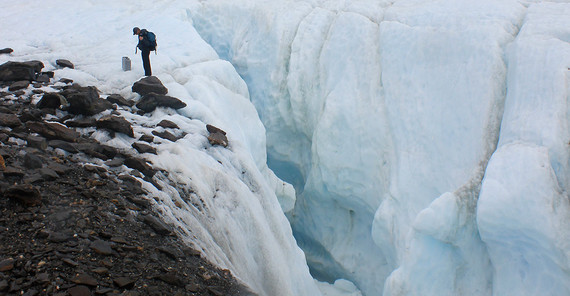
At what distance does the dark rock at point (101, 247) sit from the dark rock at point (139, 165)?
1582 millimetres

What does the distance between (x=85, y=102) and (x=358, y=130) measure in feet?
15.9

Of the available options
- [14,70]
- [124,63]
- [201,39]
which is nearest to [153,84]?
[124,63]

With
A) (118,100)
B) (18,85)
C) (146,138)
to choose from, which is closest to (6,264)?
(146,138)

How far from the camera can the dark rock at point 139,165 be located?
572 cm

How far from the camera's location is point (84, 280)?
146 inches

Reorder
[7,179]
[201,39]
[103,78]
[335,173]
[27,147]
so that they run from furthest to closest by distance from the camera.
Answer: [201,39], [335,173], [103,78], [27,147], [7,179]

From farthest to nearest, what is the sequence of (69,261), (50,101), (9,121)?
(50,101)
(9,121)
(69,261)

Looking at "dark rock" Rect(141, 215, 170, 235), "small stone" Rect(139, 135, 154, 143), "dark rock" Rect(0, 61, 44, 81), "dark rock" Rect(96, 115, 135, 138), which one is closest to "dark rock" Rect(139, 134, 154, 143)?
"small stone" Rect(139, 135, 154, 143)

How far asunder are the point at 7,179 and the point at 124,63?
4.57 meters

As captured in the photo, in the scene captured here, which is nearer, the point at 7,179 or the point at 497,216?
the point at 7,179

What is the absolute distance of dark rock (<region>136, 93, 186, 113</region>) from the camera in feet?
25.4

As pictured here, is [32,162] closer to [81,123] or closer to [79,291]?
[81,123]

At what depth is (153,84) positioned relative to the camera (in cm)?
816

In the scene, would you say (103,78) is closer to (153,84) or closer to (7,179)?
(153,84)
